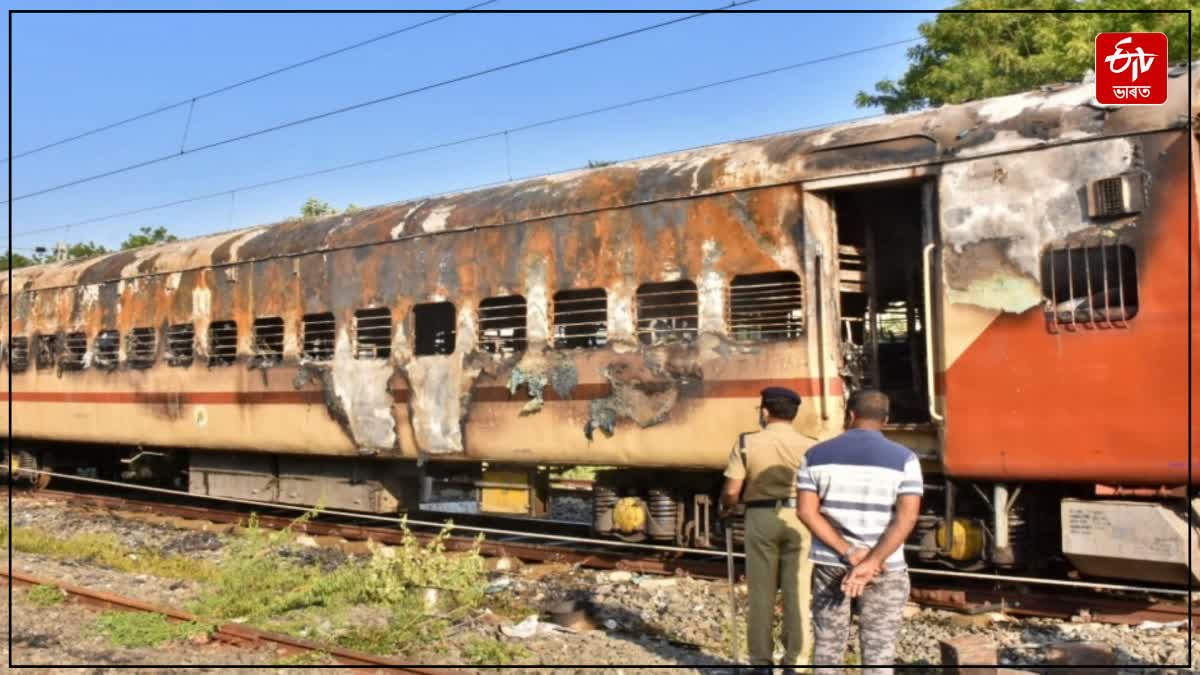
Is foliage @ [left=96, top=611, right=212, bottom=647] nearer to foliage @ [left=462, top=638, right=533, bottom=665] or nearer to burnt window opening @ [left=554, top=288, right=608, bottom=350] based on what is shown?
foliage @ [left=462, top=638, right=533, bottom=665]

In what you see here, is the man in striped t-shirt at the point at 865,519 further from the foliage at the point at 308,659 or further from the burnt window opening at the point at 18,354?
the burnt window opening at the point at 18,354

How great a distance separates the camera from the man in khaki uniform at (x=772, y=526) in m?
6.29

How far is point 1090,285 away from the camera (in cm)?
738

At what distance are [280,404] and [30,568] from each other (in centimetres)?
286

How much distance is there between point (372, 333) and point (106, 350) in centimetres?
550

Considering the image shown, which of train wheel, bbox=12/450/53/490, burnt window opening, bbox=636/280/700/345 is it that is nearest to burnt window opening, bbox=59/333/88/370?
train wheel, bbox=12/450/53/490

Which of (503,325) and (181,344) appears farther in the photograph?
(181,344)

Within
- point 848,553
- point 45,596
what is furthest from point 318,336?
point 848,553

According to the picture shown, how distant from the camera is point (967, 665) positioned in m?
5.86

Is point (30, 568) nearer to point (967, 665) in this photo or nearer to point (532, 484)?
point (532, 484)

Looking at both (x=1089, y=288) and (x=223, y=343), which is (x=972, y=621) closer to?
(x=1089, y=288)

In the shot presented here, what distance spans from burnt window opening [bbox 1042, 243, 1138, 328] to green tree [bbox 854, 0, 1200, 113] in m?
13.7

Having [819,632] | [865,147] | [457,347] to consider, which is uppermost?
[865,147]

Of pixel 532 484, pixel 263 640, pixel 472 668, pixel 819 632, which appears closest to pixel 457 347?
pixel 532 484
